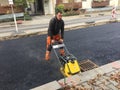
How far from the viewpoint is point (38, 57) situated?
308 inches

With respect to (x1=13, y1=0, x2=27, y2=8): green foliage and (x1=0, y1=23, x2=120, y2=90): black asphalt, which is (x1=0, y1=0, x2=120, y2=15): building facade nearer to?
(x1=13, y1=0, x2=27, y2=8): green foliage

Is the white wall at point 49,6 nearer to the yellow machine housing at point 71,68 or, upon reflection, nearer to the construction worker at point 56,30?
the construction worker at point 56,30

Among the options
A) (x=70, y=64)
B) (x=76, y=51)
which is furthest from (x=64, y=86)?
(x=76, y=51)

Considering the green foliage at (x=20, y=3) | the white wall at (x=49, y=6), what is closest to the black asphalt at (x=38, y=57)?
the green foliage at (x=20, y=3)

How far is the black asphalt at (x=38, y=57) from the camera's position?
19.2 ft

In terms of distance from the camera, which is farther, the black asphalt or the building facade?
the building facade

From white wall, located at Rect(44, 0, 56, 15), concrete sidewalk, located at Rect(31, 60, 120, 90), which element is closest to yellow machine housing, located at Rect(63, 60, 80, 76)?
concrete sidewalk, located at Rect(31, 60, 120, 90)

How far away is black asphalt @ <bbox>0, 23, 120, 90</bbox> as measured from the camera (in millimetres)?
5852

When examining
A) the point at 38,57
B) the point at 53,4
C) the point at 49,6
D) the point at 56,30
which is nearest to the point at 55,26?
the point at 56,30

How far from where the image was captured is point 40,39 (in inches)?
438

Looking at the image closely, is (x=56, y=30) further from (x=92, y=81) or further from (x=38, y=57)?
(x=92, y=81)

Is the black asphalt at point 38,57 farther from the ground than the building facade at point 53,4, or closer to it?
closer to it

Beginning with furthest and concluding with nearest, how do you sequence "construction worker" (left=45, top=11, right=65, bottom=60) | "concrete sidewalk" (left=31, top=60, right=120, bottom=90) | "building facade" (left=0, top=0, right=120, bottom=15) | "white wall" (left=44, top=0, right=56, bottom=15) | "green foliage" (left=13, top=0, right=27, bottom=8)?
"building facade" (left=0, top=0, right=120, bottom=15), "white wall" (left=44, top=0, right=56, bottom=15), "green foliage" (left=13, top=0, right=27, bottom=8), "construction worker" (left=45, top=11, right=65, bottom=60), "concrete sidewalk" (left=31, top=60, right=120, bottom=90)

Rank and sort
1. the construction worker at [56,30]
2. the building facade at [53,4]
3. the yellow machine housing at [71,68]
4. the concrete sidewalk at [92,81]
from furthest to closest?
the building facade at [53,4] → the construction worker at [56,30] → the yellow machine housing at [71,68] → the concrete sidewalk at [92,81]
